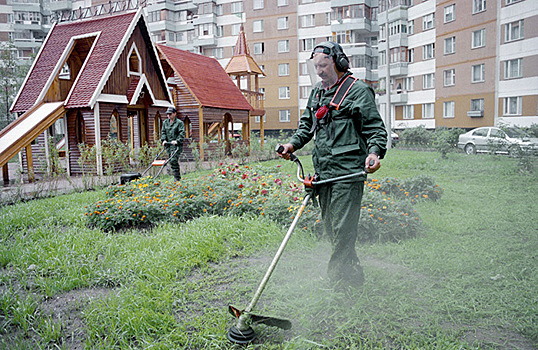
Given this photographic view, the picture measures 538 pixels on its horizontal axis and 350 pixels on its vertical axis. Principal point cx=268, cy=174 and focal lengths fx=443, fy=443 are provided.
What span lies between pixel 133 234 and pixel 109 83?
1061 cm

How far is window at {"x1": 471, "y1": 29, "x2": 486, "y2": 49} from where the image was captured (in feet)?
87.7

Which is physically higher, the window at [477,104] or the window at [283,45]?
the window at [283,45]

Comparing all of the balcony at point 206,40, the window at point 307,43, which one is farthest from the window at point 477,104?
the balcony at point 206,40

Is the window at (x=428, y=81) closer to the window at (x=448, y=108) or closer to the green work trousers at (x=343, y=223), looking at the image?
the window at (x=448, y=108)

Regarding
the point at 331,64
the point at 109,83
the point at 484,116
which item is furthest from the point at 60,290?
the point at 484,116

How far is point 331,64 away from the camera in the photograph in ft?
12.1

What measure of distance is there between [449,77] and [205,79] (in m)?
18.1

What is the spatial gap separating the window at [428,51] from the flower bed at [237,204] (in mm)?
28347

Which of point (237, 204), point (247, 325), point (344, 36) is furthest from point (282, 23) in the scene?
point (247, 325)

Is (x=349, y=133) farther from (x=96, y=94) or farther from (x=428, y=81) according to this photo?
(x=428, y=81)

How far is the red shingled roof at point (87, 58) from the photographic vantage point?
14820 millimetres

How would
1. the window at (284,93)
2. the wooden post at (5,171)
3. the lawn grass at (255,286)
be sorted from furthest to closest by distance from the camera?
the window at (284,93) → the wooden post at (5,171) → the lawn grass at (255,286)

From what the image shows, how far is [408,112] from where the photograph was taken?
36250mm

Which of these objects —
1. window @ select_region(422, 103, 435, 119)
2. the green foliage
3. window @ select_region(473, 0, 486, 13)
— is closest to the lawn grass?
the green foliage
